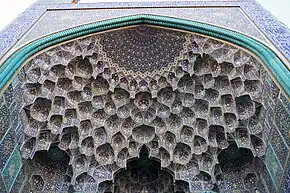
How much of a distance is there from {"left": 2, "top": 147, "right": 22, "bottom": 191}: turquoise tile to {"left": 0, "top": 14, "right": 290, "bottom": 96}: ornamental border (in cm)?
97

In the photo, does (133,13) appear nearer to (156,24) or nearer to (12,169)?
(156,24)

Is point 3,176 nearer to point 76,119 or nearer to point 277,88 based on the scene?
point 76,119

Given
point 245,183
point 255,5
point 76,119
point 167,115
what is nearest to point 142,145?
point 167,115

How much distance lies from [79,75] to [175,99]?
150cm

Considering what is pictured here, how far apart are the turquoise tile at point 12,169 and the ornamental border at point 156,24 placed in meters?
0.97

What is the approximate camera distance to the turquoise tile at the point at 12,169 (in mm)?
4803

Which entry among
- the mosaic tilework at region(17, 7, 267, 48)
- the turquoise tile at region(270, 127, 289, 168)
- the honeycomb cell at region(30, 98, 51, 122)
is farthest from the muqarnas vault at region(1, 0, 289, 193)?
the mosaic tilework at region(17, 7, 267, 48)

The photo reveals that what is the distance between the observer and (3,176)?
15.5 ft

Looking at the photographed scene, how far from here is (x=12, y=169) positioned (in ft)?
16.3

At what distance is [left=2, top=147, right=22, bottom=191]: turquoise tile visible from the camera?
15.8 feet

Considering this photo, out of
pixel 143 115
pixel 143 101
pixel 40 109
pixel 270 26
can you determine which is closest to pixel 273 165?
pixel 270 26

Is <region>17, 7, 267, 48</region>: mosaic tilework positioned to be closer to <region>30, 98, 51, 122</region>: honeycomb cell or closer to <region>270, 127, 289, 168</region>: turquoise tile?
<region>30, 98, 51, 122</region>: honeycomb cell

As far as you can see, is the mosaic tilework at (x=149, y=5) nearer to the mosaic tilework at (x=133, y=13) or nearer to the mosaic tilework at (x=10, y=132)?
the mosaic tilework at (x=133, y=13)

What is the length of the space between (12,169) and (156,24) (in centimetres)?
288
